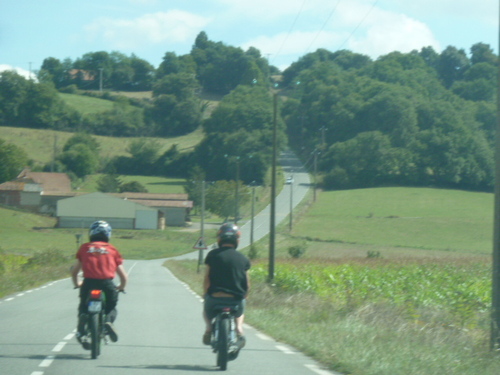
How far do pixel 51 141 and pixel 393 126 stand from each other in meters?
51.2

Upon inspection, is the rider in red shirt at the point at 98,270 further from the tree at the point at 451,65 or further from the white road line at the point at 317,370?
the tree at the point at 451,65

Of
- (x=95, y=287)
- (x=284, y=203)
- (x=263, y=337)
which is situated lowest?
(x=284, y=203)

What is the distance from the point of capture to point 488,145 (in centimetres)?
10475

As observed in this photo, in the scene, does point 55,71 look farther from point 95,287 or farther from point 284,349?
point 95,287

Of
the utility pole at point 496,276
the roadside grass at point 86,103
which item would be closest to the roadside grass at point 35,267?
the utility pole at point 496,276

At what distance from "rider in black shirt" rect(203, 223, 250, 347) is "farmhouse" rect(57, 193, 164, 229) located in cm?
4421

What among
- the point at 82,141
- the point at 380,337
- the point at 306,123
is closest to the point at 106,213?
the point at 82,141

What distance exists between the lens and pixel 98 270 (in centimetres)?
995

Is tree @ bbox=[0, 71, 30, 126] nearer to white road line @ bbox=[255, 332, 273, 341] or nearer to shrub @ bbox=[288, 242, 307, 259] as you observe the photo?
shrub @ bbox=[288, 242, 307, 259]

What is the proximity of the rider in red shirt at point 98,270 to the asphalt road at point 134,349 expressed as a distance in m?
0.62

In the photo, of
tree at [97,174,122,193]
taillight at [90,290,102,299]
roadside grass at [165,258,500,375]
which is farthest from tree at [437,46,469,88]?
taillight at [90,290,102,299]

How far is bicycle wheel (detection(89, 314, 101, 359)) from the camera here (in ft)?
31.9

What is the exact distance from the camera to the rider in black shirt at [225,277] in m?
9.70

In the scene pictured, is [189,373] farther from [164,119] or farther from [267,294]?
[164,119]
